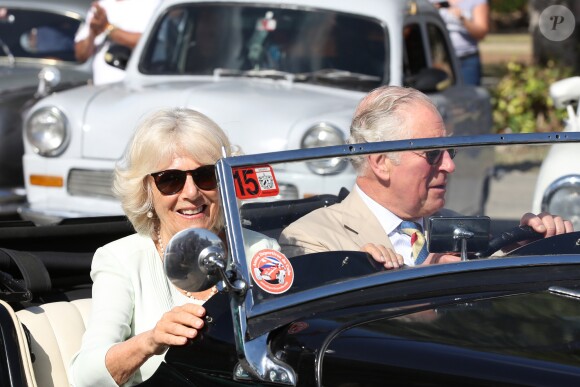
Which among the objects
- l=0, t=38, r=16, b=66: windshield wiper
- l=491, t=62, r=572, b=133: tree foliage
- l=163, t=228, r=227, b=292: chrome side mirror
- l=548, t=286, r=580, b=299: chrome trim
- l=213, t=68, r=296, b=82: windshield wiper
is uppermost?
l=163, t=228, r=227, b=292: chrome side mirror

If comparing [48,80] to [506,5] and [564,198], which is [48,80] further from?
[506,5]

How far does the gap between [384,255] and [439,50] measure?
5547 millimetres

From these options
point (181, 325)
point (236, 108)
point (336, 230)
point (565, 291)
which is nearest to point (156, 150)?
point (336, 230)

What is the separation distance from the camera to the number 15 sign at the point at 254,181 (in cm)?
267

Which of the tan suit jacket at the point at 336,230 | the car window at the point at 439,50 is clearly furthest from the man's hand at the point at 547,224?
the car window at the point at 439,50

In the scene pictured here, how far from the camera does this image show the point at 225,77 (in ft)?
23.9

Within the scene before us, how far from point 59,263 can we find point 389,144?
1.47 meters

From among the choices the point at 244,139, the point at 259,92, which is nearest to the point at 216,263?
the point at 244,139

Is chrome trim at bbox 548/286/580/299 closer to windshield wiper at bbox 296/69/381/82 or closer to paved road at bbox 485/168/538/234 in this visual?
paved road at bbox 485/168/538/234

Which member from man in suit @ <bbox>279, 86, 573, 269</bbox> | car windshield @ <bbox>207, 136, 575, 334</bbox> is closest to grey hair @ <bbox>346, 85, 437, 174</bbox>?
man in suit @ <bbox>279, 86, 573, 269</bbox>

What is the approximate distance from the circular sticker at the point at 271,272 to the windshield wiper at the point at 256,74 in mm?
4598

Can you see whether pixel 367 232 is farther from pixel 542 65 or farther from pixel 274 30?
pixel 542 65

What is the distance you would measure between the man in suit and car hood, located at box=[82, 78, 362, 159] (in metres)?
3.21

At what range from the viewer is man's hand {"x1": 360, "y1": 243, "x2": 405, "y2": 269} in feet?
9.04
